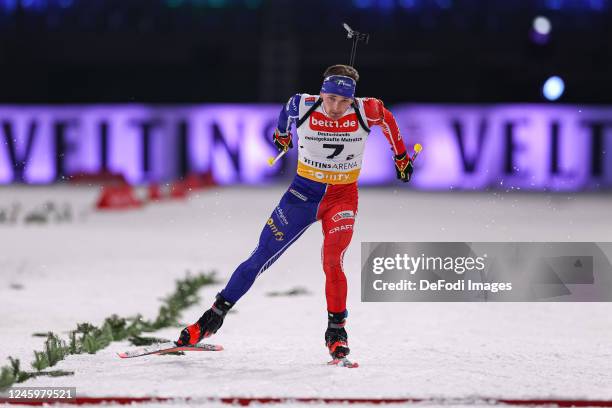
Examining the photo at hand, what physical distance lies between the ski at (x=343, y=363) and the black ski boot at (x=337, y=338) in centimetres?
2

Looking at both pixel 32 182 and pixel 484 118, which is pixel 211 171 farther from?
pixel 484 118

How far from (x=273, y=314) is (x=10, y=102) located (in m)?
22.9

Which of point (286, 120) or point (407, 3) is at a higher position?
point (407, 3)

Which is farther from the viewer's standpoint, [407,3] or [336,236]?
[407,3]

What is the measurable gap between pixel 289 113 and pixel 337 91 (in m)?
0.37

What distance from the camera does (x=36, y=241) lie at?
12602 mm

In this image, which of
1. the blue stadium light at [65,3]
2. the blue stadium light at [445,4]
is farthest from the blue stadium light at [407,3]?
the blue stadium light at [65,3]

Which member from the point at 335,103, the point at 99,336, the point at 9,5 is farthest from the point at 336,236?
the point at 9,5

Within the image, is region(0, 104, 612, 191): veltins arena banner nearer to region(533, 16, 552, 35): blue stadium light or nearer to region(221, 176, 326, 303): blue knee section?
region(533, 16, 552, 35): blue stadium light

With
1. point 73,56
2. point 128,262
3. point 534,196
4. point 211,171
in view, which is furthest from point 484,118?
point 128,262

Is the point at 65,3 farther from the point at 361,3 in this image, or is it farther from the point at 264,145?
the point at 264,145

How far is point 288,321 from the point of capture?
7.51m

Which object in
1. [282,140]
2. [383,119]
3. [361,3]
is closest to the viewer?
[383,119]

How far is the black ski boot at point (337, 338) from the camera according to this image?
18.1ft
